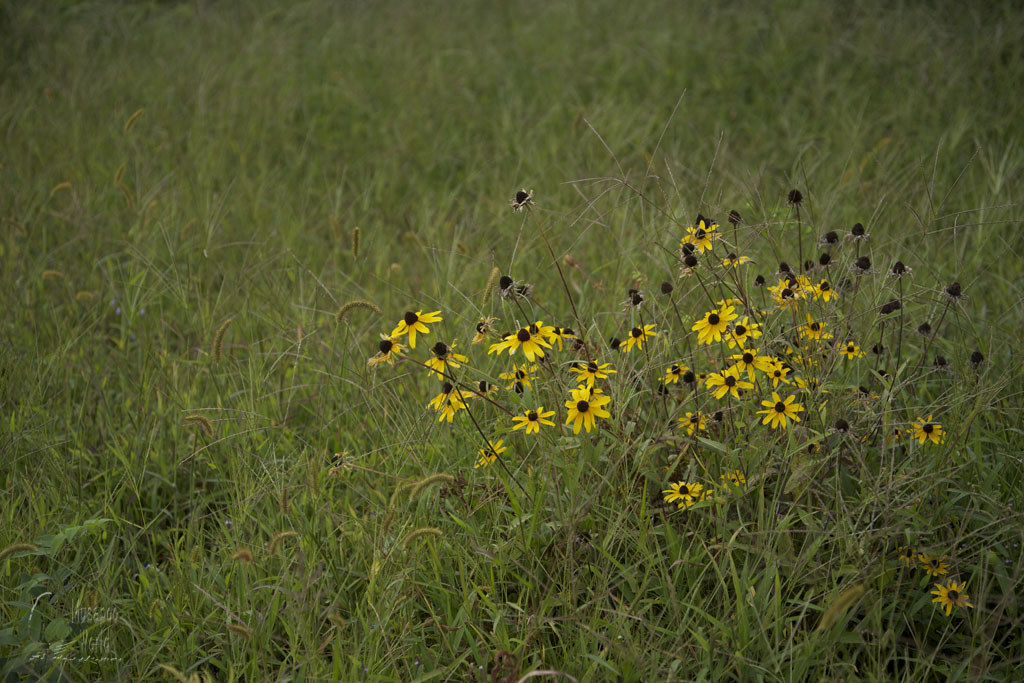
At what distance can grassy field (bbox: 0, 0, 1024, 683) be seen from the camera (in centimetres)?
156

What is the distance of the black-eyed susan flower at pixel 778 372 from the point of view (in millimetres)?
1712

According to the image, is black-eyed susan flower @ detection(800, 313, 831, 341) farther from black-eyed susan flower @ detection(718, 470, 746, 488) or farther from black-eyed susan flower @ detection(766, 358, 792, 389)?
black-eyed susan flower @ detection(718, 470, 746, 488)

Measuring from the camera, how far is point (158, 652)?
163cm

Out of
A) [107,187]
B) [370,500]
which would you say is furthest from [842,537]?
[107,187]

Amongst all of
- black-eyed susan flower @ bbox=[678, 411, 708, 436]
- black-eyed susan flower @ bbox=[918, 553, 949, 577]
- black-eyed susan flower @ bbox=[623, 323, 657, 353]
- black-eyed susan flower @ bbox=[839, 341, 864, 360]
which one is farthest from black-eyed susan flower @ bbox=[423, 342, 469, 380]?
black-eyed susan flower @ bbox=[918, 553, 949, 577]

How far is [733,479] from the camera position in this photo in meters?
1.70

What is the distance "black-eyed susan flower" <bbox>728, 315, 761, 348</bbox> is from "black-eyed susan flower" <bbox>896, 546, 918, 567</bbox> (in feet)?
1.70

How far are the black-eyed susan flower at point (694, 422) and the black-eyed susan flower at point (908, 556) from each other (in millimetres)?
453

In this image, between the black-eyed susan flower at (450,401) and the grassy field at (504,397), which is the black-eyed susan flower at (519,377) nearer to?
the grassy field at (504,397)

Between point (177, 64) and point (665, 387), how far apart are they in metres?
4.53

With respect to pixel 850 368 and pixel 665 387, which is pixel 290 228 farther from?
pixel 850 368

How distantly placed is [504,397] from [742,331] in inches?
23.8

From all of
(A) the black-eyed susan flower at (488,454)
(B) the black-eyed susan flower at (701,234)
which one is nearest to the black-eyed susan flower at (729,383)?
(B) the black-eyed susan flower at (701,234)

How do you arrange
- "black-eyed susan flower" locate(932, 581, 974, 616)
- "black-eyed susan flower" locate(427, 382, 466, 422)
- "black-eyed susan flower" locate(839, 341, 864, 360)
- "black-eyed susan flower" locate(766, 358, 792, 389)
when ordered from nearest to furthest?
"black-eyed susan flower" locate(932, 581, 974, 616) < "black-eyed susan flower" locate(427, 382, 466, 422) < "black-eyed susan flower" locate(766, 358, 792, 389) < "black-eyed susan flower" locate(839, 341, 864, 360)
